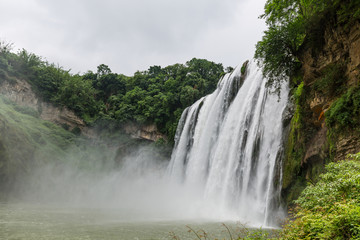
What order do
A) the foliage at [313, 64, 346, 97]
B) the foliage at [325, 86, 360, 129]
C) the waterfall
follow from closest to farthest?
the foliage at [325, 86, 360, 129], the foliage at [313, 64, 346, 97], the waterfall

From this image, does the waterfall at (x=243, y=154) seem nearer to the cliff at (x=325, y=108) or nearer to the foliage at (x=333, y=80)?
the cliff at (x=325, y=108)

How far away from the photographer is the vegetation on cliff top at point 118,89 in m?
32.5

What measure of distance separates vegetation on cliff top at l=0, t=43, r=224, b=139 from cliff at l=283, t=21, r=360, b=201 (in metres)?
20.0

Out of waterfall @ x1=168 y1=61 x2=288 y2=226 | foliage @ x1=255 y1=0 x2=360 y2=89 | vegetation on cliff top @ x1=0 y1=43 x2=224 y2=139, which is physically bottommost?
waterfall @ x1=168 y1=61 x2=288 y2=226

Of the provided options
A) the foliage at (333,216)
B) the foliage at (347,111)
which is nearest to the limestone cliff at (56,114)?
the foliage at (347,111)

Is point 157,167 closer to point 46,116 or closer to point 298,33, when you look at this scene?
point 46,116

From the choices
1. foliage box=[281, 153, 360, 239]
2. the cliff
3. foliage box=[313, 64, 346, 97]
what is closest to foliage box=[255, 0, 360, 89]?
the cliff

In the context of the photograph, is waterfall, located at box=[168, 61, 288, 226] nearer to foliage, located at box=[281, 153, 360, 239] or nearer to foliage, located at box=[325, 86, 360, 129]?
foliage, located at box=[325, 86, 360, 129]

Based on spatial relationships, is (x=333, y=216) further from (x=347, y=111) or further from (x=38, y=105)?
(x=38, y=105)

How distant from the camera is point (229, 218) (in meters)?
13.0

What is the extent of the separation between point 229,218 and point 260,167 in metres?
3.15

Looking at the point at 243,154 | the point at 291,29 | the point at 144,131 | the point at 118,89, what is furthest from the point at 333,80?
the point at 118,89

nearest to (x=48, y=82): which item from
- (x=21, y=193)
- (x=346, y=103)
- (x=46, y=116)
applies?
(x=46, y=116)

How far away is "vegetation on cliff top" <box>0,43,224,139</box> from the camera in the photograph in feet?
107
